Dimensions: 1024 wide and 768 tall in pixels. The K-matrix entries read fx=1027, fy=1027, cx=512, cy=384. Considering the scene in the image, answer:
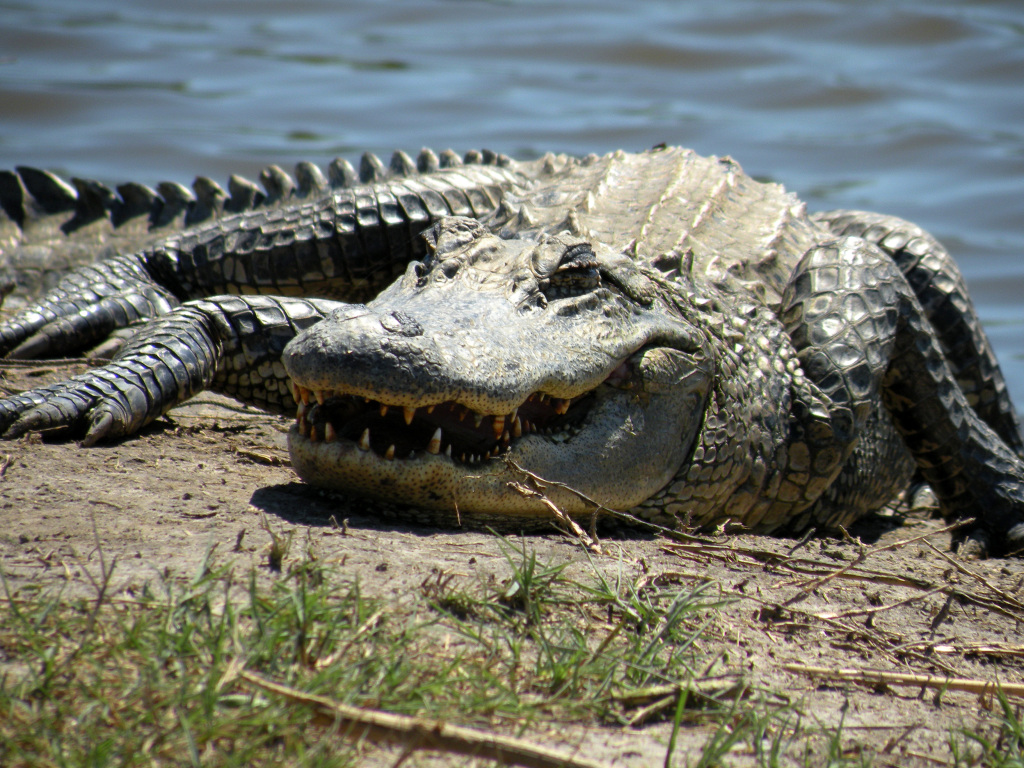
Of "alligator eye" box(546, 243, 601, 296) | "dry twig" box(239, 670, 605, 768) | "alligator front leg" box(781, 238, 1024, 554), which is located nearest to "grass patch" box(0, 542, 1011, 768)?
"dry twig" box(239, 670, 605, 768)

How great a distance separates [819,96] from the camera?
1374 centimetres

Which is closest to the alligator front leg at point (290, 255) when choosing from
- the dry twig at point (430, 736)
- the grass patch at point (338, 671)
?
the grass patch at point (338, 671)

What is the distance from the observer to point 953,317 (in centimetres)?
459

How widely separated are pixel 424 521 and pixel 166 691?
1.08m

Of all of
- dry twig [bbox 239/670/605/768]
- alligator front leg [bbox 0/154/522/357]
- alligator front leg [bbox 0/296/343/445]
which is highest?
alligator front leg [bbox 0/154/522/357]

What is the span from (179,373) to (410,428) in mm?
1230

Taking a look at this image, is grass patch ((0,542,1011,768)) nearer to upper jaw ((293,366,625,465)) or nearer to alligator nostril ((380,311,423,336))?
upper jaw ((293,366,625,465))

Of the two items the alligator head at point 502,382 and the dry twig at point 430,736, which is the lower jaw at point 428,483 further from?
the dry twig at point 430,736

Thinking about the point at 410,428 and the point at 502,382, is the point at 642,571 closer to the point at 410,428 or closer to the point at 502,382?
the point at 502,382

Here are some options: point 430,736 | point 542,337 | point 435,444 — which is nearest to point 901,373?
point 542,337

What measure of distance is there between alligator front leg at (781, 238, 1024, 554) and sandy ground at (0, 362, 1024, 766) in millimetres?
706

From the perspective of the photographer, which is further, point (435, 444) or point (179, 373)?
point (179, 373)

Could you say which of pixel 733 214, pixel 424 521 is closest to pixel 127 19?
pixel 733 214

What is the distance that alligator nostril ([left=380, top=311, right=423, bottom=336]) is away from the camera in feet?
8.01
